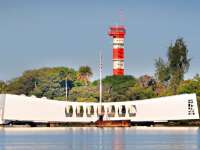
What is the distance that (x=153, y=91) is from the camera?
164 metres

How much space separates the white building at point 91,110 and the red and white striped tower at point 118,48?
22.8 m

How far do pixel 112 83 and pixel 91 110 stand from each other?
17965mm

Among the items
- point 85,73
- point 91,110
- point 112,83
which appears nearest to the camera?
point 91,110

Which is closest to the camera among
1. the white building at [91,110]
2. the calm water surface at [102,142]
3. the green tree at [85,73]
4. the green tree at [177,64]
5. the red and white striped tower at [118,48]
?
the calm water surface at [102,142]

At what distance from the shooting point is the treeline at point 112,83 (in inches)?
6216

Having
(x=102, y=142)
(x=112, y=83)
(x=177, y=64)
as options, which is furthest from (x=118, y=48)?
Answer: (x=102, y=142)

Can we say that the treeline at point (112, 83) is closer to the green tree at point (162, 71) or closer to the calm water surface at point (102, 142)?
the green tree at point (162, 71)

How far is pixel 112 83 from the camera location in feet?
551

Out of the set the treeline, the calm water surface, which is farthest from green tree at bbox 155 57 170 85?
the calm water surface

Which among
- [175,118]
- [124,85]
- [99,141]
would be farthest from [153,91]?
[99,141]

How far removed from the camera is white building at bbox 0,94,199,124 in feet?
480

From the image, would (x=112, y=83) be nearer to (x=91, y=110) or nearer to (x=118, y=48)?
(x=118, y=48)

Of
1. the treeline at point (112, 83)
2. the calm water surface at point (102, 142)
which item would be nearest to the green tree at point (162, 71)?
the treeline at point (112, 83)

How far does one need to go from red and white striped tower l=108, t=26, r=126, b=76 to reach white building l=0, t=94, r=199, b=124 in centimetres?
2279
